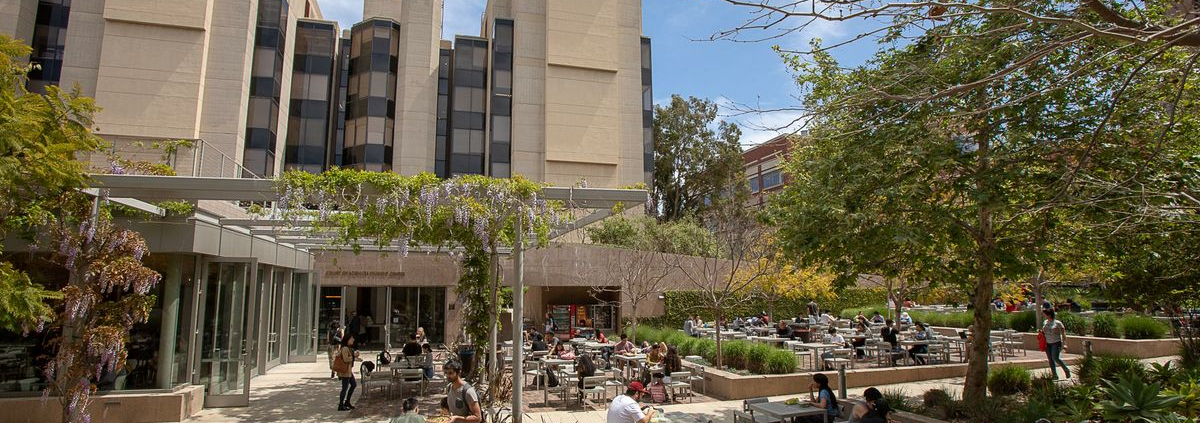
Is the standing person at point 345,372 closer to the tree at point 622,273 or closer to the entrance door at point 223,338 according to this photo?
the entrance door at point 223,338

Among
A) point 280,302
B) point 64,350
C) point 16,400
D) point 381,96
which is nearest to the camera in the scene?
point 64,350

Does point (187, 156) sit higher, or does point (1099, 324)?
point (187, 156)

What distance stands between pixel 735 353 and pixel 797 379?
5.50 ft

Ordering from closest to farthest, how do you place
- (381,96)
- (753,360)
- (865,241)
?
1. (865,241)
2. (753,360)
3. (381,96)

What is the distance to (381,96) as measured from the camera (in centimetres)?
3769

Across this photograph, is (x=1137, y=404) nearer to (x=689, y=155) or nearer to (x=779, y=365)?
(x=779, y=365)

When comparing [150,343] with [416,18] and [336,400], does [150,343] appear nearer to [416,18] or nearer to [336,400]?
[336,400]

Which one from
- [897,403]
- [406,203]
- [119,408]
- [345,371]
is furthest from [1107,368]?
[119,408]

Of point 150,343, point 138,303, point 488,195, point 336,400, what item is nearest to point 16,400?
point 150,343

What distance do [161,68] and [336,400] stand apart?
27.4m

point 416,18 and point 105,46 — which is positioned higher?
point 416,18

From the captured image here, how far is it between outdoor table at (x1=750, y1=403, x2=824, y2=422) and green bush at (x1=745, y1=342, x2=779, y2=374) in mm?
4605

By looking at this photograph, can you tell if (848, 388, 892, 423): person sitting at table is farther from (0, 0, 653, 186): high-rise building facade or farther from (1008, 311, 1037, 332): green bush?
(0, 0, 653, 186): high-rise building facade

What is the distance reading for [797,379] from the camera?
12664 millimetres
